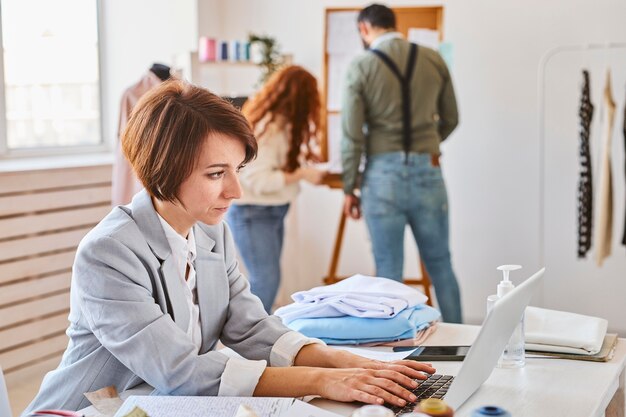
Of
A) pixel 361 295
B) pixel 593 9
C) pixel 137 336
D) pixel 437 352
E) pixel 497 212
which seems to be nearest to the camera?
pixel 137 336

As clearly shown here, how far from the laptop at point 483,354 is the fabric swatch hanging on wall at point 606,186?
2.86m

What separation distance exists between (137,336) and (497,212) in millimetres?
3691

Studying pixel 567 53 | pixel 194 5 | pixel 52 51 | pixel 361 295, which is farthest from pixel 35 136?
pixel 361 295

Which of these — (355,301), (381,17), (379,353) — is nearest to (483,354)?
(379,353)

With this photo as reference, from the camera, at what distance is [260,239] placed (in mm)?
4184

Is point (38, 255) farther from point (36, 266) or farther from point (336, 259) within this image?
point (336, 259)

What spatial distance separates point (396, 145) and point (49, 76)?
208 centimetres

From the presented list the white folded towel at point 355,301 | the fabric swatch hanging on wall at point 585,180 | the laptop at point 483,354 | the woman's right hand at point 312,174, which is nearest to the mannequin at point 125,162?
the woman's right hand at point 312,174

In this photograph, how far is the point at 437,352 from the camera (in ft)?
6.16

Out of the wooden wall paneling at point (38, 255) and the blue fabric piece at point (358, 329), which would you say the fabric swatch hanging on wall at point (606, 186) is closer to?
the wooden wall paneling at point (38, 255)

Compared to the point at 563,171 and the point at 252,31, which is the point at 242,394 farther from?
the point at 252,31

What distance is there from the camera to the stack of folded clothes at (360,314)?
1979mm

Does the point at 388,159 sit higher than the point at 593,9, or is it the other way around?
the point at 593,9

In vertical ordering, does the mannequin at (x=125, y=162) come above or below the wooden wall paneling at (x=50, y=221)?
above
